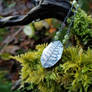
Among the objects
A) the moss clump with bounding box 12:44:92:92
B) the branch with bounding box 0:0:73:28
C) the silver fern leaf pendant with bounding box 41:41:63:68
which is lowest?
the moss clump with bounding box 12:44:92:92

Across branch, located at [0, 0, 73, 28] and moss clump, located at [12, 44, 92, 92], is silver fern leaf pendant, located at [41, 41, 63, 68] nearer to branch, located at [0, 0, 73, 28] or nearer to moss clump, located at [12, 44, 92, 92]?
moss clump, located at [12, 44, 92, 92]

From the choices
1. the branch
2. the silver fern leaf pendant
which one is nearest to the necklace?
the silver fern leaf pendant

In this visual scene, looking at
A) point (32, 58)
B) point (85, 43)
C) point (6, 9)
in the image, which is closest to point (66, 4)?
point (85, 43)

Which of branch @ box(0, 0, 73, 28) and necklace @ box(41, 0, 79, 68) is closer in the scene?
necklace @ box(41, 0, 79, 68)

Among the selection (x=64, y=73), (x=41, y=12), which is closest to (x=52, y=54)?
(x=64, y=73)

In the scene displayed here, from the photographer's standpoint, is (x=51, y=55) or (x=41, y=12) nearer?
(x=51, y=55)

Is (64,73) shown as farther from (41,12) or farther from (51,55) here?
(41,12)

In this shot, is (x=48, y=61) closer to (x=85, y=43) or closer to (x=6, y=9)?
(x=85, y=43)

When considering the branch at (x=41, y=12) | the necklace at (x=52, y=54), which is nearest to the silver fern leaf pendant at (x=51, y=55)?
the necklace at (x=52, y=54)
